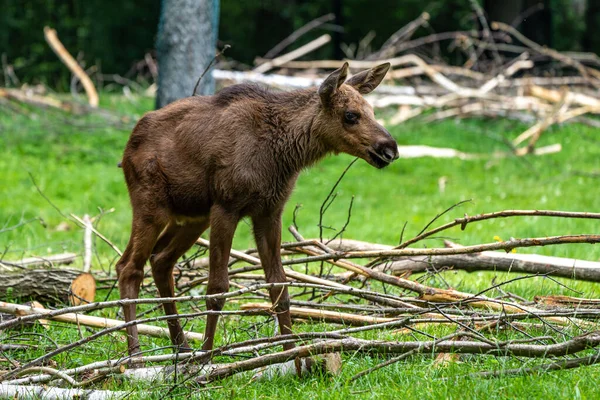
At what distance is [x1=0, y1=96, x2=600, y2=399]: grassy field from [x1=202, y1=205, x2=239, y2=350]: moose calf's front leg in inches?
22.2

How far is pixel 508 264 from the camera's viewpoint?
6672mm

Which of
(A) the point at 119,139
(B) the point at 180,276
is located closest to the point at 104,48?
(A) the point at 119,139

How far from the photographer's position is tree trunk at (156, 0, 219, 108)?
10.1 m

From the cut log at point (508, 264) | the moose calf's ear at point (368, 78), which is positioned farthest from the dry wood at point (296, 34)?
the moose calf's ear at point (368, 78)

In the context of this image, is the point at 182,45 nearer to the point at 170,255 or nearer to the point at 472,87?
the point at 170,255

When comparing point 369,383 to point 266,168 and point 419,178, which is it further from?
point 419,178

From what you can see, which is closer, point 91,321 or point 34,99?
point 91,321

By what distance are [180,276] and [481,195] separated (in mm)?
7277

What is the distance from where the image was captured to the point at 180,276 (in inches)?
278

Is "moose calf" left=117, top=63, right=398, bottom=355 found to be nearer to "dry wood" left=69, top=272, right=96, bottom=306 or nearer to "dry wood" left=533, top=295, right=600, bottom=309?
"dry wood" left=69, top=272, right=96, bottom=306

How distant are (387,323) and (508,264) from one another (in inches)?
87.7

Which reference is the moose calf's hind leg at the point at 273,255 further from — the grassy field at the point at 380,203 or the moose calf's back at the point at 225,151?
the grassy field at the point at 380,203

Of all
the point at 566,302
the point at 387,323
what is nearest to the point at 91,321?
the point at 387,323

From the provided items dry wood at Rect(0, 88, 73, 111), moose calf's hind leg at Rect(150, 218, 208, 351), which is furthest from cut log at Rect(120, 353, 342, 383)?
dry wood at Rect(0, 88, 73, 111)
